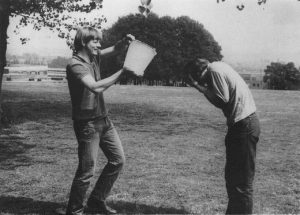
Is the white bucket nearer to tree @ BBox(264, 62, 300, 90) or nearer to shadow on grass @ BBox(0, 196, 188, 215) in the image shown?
shadow on grass @ BBox(0, 196, 188, 215)

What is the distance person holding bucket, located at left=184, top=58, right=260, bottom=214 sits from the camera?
502cm

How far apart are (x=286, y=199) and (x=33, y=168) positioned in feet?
15.2

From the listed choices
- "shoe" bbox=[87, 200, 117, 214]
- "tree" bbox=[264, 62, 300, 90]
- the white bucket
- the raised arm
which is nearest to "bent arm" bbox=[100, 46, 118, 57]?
the raised arm

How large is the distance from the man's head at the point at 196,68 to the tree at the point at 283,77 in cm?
7934

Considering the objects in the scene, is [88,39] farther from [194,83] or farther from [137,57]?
[194,83]

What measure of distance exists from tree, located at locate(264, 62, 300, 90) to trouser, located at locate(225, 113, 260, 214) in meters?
79.2

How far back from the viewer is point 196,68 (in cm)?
510

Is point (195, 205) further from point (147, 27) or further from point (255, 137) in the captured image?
point (147, 27)

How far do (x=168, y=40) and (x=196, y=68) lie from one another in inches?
2621

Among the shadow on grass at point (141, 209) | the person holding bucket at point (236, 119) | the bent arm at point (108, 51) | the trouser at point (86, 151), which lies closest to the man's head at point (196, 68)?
the person holding bucket at point (236, 119)

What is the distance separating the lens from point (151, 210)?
606 centimetres

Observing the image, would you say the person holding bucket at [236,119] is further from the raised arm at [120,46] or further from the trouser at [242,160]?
the raised arm at [120,46]

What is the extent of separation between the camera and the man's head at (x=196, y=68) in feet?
16.6

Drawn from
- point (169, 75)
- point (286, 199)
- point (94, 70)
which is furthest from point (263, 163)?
point (169, 75)
